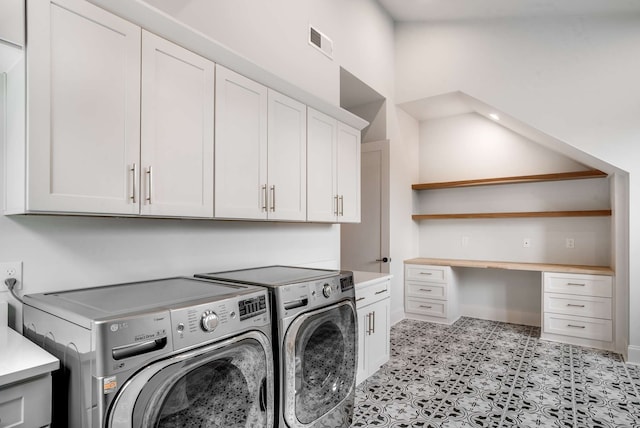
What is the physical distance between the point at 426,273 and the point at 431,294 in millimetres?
270

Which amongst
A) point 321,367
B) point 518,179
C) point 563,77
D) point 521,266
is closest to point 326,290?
point 321,367

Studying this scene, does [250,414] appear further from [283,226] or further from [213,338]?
[283,226]

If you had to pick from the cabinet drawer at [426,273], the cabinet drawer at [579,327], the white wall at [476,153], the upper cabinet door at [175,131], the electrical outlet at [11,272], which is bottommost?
the cabinet drawer at [579,327]

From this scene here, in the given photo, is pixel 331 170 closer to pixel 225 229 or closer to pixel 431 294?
pixel 225 229

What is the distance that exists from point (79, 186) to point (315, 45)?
256 cm

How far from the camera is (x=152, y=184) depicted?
1.62m

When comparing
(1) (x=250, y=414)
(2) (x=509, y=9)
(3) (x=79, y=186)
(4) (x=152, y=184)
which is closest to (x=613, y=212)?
(2) (x=509, y=9)

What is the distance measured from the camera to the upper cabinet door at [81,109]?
4.17ft

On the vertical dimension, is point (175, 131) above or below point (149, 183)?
above

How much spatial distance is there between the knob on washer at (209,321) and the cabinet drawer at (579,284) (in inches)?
149

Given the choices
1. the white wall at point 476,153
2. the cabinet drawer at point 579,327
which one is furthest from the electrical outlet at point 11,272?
the white wall at point 476,153

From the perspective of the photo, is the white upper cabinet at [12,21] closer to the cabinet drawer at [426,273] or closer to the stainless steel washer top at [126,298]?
the stainless steel washer top at [126,298]

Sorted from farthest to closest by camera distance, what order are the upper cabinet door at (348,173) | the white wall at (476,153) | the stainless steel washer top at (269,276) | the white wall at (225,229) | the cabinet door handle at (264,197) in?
the white wall at (476,153) < the upper cabinet door at (348,173) < the cabinet door handle at (264,197) < the stainless steel washer top at (269,276) < the white wall at (225,229)

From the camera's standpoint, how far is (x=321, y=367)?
75.5 inches
